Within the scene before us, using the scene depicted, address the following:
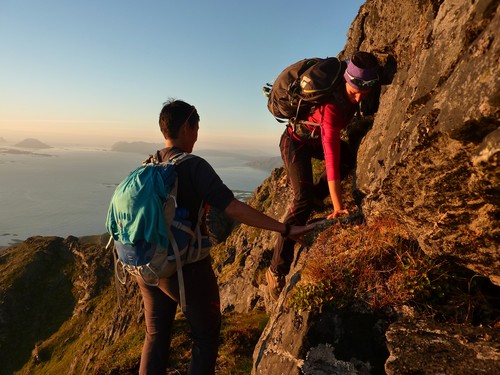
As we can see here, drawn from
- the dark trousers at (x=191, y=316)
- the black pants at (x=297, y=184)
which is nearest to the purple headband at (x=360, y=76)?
the black pants at (x=297, y=184)

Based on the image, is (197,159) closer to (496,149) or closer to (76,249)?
(496,149)

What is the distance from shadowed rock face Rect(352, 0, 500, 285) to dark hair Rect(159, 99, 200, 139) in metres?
3.53

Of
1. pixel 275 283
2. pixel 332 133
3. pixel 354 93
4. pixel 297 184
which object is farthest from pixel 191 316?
pixel 354 93

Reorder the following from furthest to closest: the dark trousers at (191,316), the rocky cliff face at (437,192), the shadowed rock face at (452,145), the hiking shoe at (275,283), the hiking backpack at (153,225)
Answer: the hiking shoe at (275,283), the dark trousers at (191,316), the hiking backpack at (153,225), the rocky cliff face at (437,192), the shadowed rock face at (452,145)

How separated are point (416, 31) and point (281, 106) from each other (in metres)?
4.15

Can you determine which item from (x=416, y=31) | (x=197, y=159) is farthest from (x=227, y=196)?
(x=416, y=31)

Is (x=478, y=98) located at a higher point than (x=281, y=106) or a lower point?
lower

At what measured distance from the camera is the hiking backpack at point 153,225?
187 inches

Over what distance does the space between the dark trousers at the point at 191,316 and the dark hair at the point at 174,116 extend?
7.80 feet

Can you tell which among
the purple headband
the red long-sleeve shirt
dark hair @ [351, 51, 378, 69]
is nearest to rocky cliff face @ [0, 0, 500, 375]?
the purple headband

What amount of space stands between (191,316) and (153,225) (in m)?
1.79

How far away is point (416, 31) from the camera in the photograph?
8031mm

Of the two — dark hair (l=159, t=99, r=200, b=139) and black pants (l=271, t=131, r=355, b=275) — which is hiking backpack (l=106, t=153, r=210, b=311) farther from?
black pants (l=271, t=131, r=355, b=275)

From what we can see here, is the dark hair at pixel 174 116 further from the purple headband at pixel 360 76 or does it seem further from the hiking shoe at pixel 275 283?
the hiking shoe at pixel 275 283
